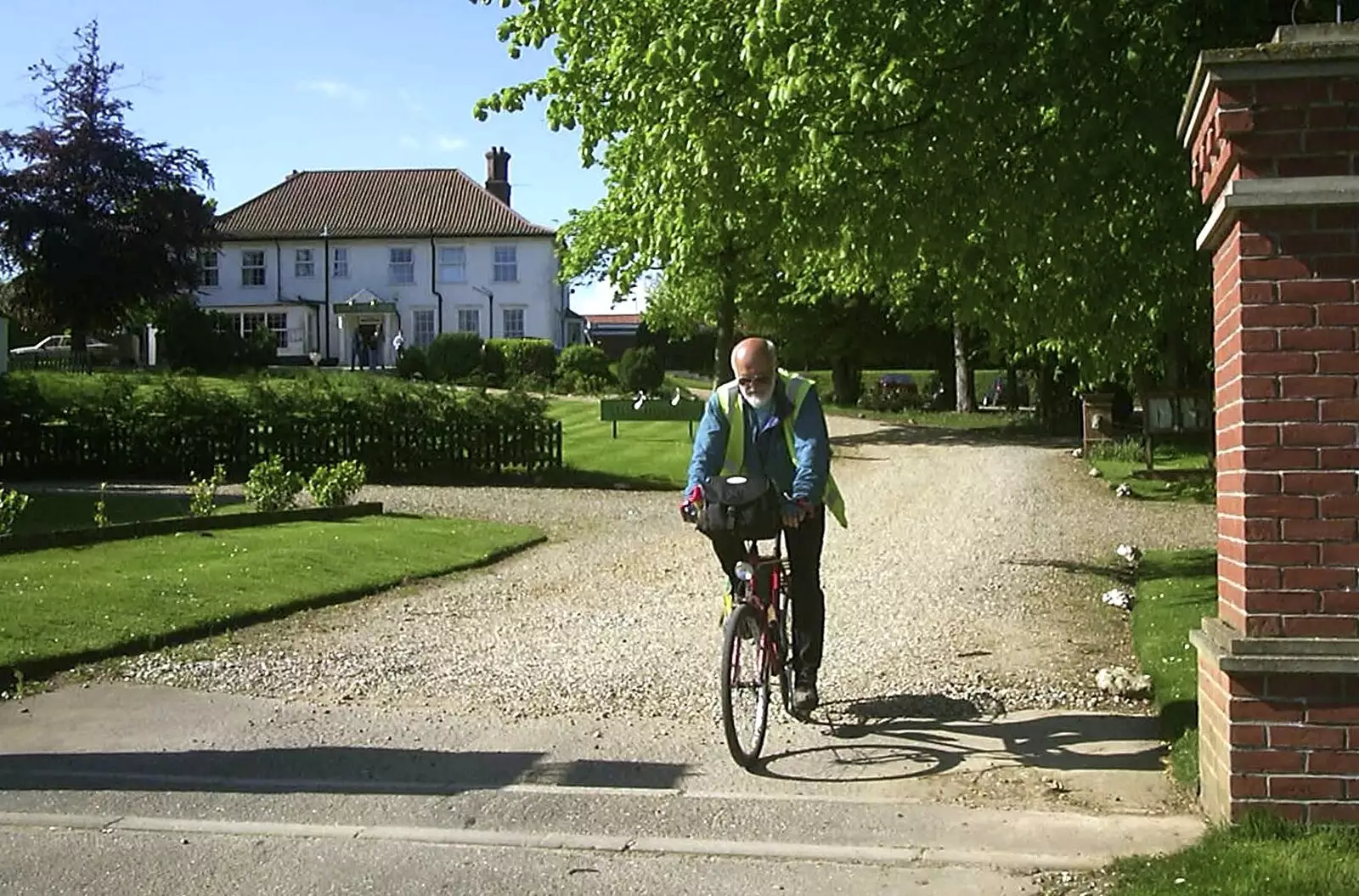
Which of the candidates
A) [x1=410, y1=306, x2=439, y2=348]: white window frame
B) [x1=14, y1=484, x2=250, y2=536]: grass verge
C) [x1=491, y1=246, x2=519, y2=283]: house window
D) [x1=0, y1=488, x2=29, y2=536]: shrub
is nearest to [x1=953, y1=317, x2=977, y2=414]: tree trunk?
[x1=491, y1=246, x2=519, y2=283]: house window

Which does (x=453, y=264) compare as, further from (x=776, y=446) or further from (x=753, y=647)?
(x=753, y=647)

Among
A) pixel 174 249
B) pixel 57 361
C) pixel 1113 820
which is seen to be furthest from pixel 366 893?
pixel 174 249

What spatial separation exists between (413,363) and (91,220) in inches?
469

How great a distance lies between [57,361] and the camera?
47000mm

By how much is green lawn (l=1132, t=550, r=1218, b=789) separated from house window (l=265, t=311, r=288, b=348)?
52.3 m

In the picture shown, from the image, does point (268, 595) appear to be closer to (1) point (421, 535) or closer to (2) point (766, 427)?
(1) point (421, 535)

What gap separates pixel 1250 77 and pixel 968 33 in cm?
573

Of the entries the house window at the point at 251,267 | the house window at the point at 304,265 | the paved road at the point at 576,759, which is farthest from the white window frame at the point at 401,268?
the paved road at the point at 576,759

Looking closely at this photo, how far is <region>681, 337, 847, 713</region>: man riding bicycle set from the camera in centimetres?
700

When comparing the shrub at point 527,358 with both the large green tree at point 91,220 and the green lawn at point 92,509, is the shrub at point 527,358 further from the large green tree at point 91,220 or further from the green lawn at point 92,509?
the green lawn at point 92,509

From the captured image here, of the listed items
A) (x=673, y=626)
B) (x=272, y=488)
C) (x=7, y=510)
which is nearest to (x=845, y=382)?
(x=272, y=488)

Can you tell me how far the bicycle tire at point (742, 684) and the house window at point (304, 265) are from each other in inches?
2321

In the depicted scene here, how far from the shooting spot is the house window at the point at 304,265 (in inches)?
2483

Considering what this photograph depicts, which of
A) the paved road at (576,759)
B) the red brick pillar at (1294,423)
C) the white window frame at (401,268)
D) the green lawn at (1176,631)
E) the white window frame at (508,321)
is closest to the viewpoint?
the red brick pillar at (1294,423)
